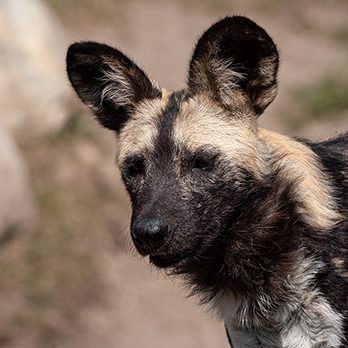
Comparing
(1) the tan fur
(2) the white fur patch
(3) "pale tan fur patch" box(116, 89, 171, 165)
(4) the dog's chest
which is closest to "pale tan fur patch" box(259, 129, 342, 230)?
(1) the tan fur

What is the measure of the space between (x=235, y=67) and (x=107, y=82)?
2.26 ft

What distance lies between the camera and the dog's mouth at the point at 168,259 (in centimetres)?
447

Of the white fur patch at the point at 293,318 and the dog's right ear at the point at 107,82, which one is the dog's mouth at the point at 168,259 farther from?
the dog's right ear at the point at 107,82

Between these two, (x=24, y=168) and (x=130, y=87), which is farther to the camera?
(x=24, y=168)

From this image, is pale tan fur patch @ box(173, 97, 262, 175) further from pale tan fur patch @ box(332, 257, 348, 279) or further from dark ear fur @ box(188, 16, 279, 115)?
pale tan fur patch @ box(332, 257, 348, 279)

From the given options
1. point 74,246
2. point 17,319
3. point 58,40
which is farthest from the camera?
point 58,40

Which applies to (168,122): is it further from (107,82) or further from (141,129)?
(107,82)

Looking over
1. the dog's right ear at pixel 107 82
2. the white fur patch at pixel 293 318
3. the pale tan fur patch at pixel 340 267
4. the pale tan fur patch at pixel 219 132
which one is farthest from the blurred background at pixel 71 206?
the pale tan fur patch at pixel 340 267

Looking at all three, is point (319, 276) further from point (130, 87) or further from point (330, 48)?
point (330, 48)

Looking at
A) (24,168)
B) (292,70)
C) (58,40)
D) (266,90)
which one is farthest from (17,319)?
(292,70)

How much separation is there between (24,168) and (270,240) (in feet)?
18.5

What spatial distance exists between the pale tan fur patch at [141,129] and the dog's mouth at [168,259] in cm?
49

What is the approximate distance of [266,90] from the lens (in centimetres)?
465

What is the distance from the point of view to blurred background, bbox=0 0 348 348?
29.1 feet
